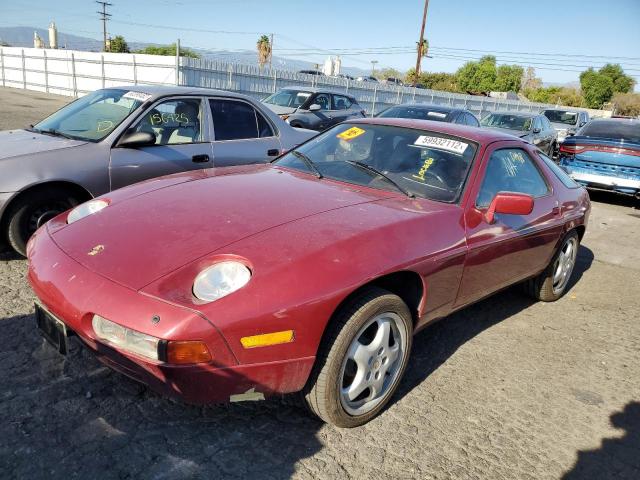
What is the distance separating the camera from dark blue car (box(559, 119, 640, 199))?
901 cm

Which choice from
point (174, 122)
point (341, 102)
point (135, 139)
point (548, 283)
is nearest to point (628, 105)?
point (341, 102)

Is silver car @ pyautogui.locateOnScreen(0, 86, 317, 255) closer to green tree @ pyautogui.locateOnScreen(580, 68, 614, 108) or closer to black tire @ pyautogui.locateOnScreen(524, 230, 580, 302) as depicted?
black tire @ pyautogui.locateOnScreen(524, 230, 580, 302)

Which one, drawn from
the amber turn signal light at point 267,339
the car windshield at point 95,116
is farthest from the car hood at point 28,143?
the amber turn signal light at point 267,339

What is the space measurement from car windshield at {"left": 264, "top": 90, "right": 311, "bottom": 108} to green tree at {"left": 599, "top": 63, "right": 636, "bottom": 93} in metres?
64.6

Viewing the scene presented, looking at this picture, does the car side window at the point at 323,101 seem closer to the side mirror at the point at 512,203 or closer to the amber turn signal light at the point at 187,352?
the side mirror at the point at 512,203

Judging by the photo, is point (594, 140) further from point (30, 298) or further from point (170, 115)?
point (30, 298)

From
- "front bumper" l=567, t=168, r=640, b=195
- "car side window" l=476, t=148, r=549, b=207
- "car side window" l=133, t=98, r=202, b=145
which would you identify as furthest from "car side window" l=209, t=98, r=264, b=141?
"front bumper" l=567, t=168, r=640, b=195

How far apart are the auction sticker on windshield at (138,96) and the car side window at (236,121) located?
642 millimetres

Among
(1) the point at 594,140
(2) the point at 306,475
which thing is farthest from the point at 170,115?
(1) the point at 594,140

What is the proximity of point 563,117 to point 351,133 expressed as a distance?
650 inches

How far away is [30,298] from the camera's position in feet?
11.3

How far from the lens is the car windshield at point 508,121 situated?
39.4 ft

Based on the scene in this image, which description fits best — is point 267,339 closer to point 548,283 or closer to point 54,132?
point 548,283

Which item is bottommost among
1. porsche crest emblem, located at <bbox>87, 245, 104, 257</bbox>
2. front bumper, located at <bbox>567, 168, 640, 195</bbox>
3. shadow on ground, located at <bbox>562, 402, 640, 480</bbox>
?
shadow on ground, located at <bbox>562, 402, 640, 480</bbox>
